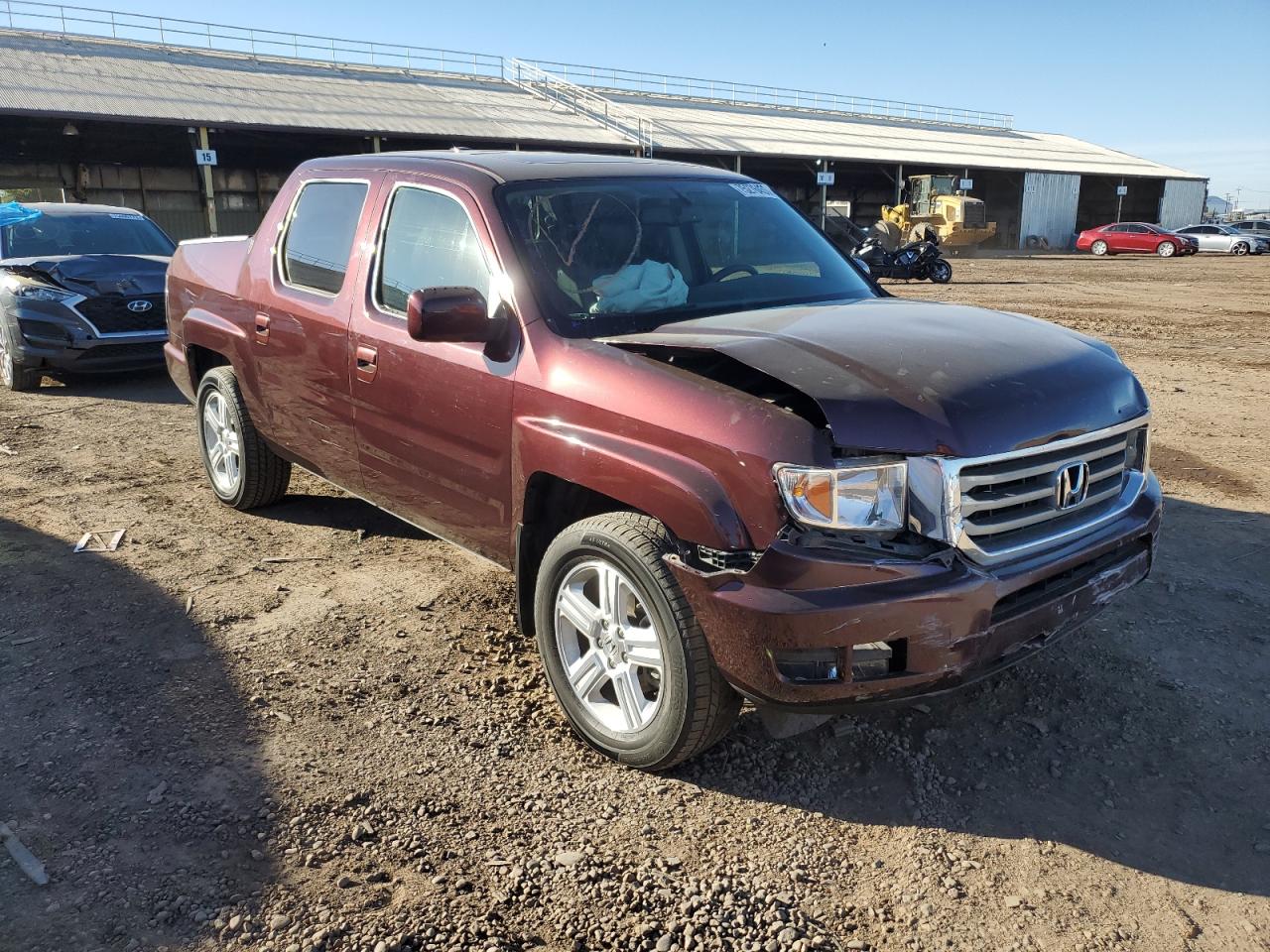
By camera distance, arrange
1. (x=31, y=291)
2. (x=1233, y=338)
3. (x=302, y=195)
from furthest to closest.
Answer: (x=1233, y=338)
(x=31, y=291)
(x=302, y=195)

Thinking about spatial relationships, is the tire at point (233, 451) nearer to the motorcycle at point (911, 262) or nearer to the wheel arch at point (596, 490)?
the wheel arch at point (596, 490)

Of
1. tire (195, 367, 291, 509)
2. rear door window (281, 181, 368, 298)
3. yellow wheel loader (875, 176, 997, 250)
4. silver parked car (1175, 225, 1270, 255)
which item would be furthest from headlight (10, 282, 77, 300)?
silver parked car (1175, 225, 1270, 255)

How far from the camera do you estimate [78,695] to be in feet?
11.6

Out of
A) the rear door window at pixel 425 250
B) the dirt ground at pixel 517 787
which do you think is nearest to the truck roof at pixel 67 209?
the dirt ground at pixel 517 787

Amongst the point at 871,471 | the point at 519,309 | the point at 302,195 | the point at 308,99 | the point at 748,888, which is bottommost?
the point at 748,888

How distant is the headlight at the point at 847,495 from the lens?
262 centimetres

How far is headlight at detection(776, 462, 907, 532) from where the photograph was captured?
8.60 feet

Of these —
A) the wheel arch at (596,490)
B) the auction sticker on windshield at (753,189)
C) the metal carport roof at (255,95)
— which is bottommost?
the wheel arch at (596,490)

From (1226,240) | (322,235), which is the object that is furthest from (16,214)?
(1226,240)

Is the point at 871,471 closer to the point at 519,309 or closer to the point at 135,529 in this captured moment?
the point at 519,309

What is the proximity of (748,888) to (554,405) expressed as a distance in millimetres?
1561

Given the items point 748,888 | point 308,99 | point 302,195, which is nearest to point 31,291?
point 302,195

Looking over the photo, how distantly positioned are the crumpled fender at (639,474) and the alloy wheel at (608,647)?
10.6 inches

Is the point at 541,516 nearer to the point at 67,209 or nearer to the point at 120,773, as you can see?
the point at 120,773
